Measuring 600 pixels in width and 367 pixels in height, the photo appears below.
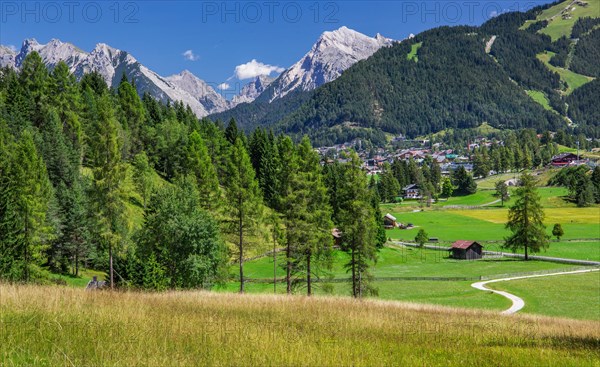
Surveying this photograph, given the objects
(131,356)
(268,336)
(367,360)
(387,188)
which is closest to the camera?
(131,356)

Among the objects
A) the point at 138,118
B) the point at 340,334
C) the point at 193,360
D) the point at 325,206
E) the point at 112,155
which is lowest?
the point at 340,334

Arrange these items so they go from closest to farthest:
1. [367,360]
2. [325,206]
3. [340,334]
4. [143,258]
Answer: [367,360] < [340,334] < [325,206] < [143,258]

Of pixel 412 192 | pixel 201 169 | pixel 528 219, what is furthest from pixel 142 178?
pixel 412 192

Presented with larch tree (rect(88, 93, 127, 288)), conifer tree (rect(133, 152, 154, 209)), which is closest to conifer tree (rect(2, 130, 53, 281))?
larch tree (rect(88, 93, 127, 288))

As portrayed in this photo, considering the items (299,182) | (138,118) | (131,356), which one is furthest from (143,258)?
(138,118)

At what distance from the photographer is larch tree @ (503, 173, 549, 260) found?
74812mm

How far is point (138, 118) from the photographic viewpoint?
285ft

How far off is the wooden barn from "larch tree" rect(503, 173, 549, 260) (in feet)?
36.9

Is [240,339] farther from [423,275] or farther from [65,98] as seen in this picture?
[65,98]

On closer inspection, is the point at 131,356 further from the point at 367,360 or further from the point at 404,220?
the point at 404,220

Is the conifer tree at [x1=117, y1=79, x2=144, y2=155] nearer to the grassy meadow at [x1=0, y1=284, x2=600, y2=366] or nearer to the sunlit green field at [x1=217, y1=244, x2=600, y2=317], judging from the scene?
the sunlit green field at [x1=217, y1=244, x2=600, y2=317]

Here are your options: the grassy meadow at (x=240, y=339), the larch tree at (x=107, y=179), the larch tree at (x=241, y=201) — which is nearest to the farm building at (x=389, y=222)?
the larch tree at (x=241, y=201)

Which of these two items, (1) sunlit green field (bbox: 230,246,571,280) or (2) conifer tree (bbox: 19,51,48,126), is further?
(2) conifer tree (bbox: 19,51,48,126)

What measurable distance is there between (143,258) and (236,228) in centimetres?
927
